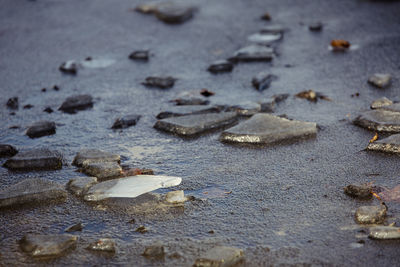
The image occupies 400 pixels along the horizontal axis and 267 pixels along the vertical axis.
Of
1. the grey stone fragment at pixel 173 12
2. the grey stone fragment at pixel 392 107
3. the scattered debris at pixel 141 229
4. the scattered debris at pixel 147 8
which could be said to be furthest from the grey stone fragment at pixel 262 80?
the scattered debris at pixel 147 8

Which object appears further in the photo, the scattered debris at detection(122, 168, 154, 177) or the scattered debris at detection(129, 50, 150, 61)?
the scattered debris at detection(129, 50, 150, 61)

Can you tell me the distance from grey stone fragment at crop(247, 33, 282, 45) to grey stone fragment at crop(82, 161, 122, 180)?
2743 mm

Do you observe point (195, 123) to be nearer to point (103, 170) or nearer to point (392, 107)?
point (103, 170)

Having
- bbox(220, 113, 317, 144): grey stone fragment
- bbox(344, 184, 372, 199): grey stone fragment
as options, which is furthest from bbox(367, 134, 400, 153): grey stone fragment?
bbox(344, 184, 372, 199): grey stone fragment

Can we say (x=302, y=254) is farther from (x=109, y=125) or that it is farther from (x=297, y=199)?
(x=109, y=125)

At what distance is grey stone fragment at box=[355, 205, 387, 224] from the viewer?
2.33m

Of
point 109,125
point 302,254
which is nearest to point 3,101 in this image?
point 109,125

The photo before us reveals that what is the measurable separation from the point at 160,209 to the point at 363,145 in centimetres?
126

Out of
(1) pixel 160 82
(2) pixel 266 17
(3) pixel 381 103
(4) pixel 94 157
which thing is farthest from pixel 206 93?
(2) pixel 266 17

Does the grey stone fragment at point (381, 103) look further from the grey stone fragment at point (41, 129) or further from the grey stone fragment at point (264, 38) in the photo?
the grey stone fragment at point (41, 129)

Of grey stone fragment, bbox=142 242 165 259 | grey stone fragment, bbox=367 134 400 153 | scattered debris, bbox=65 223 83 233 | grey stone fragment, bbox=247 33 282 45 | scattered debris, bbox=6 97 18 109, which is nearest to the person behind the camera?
grey stone fragment, bbox=142 242 165 259

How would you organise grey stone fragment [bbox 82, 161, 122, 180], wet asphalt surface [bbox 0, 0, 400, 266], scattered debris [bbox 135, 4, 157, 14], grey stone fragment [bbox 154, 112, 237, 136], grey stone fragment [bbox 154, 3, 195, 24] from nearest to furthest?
wet asphalt surface [bbox 0, 0, 400, 266]
grey stone fragment [bbox 82, 161, 122, 180]
grey stone fragment [bbox 154, 112, 237, 136]
grey stone fragment [bbox 154, 3, 195, 24]
scattered debris [bbox 135, 4, 157, 14]

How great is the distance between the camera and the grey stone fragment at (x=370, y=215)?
233 cm

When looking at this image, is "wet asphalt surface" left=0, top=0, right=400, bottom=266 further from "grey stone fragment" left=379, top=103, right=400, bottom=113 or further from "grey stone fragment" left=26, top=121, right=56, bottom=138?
"grey stone fragment" left=379, top=103, right=400, bottom=113
